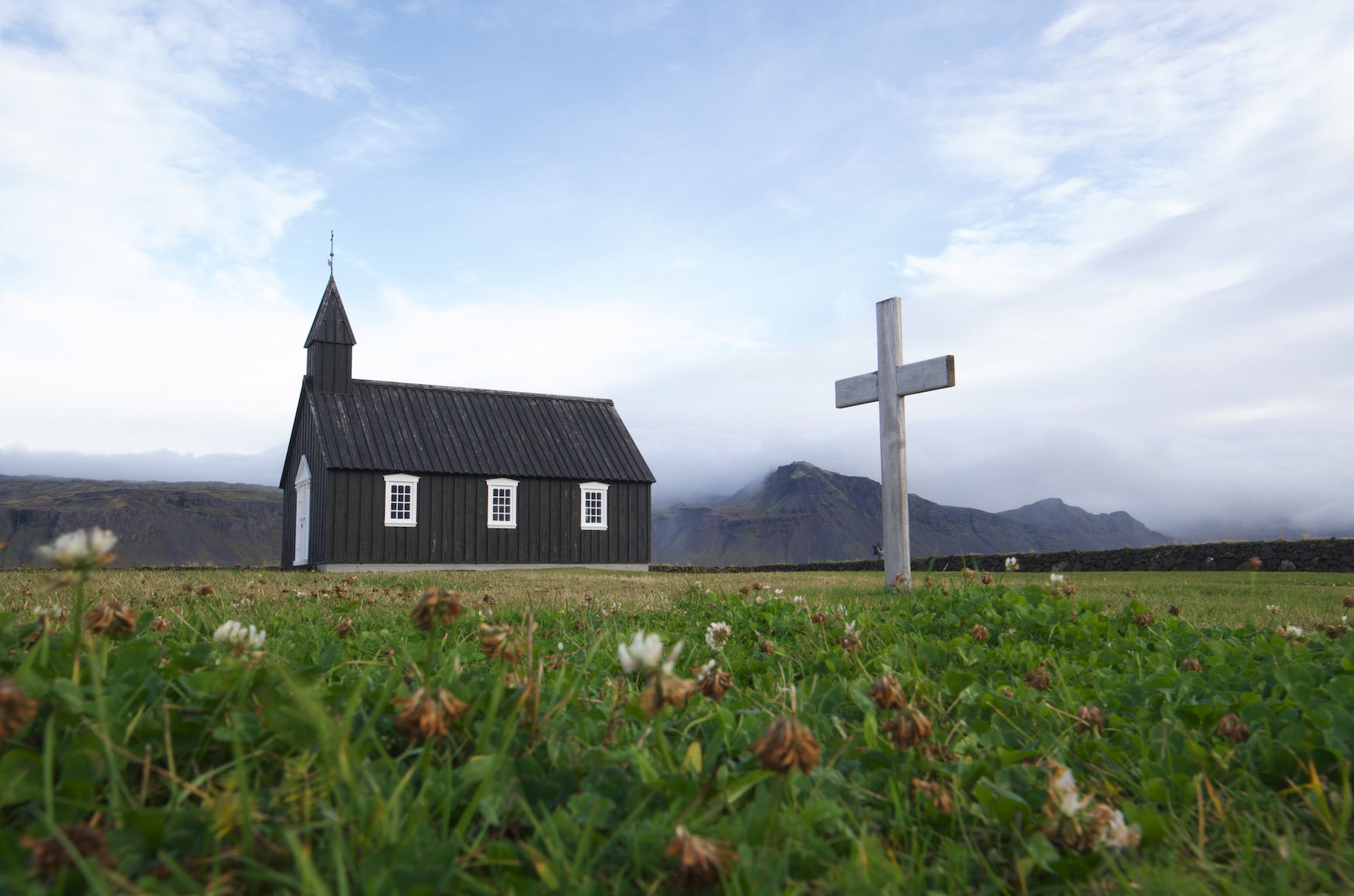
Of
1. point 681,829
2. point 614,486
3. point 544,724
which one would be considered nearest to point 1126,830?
point 681,829

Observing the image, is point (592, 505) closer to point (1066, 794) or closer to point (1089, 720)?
point (1089, 720)

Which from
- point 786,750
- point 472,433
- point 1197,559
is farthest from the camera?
point 472,433

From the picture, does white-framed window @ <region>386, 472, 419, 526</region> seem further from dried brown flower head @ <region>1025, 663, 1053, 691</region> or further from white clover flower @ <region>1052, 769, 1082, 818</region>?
white clover flower @ <region>1052, 769, 1082, 818</region>

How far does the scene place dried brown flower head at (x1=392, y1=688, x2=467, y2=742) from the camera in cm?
179

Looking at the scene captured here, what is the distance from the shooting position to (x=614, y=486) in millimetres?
29672

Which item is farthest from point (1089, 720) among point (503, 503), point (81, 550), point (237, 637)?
point (503, 503)

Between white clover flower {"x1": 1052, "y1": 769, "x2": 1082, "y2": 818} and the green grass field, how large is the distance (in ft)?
0.08

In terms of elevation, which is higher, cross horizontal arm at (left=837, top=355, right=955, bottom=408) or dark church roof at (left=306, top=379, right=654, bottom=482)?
dark church roof at (left=306, top=379, right=654, bottom=482)

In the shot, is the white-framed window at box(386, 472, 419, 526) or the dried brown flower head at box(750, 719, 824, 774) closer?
the dried brown flower head at box(750, 719, 824, 774)

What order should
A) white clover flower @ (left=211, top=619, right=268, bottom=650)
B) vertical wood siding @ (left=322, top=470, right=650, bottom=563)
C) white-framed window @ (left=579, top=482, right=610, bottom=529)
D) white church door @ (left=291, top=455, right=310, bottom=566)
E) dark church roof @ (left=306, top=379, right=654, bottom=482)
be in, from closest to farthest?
white clover flower @ (left=211, top=619, right=268, bottom=650), vertical wood siding @ (left=322, top=470, right=650, bottom=563), dark church roof @ (left=306, top=379, right=654, bottom=482), white church door @ (left=291, top=455, right=310, bottom=566), white-framed window @ (left=579, top=482, right=610, bottom=529)

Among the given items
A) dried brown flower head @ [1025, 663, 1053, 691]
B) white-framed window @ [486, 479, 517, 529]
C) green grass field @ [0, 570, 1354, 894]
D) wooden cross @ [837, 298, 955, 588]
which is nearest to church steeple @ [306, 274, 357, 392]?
white-framed window @ [486, 479, 517, 529]

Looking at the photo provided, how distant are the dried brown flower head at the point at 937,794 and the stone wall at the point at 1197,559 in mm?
14939

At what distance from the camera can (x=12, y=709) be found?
5.35ft

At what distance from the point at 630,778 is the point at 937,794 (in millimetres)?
838
